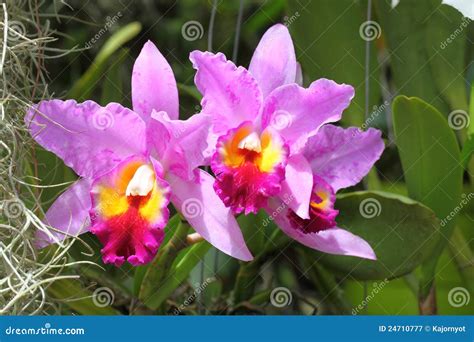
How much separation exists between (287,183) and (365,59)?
323 millimetres

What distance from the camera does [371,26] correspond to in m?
1.61

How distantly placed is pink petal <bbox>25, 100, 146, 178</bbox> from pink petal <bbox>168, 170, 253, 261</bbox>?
0.11m

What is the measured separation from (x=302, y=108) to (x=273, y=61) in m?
0.11

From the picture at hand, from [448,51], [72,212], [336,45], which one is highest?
[448,51]

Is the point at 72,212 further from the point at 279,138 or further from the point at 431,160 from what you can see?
the point at 431,160

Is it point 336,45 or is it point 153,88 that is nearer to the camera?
point 153,88

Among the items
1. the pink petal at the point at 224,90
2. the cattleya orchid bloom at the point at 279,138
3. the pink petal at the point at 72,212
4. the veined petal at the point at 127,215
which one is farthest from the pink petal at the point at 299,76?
the pink petal at the point at 72,212

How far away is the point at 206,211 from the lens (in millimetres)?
1512

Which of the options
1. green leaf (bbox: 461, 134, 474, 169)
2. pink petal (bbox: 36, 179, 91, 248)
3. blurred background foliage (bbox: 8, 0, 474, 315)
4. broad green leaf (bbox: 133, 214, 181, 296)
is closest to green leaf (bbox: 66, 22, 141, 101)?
blurred background foliage (bbox: 8, 0, 474, 315)

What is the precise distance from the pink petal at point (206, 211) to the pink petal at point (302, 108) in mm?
166

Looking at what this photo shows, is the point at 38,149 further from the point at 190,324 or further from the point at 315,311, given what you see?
the point at 315,311

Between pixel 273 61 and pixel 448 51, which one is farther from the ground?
pixel 448 51

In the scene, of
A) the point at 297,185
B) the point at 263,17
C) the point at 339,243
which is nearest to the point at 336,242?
the point at 339,243

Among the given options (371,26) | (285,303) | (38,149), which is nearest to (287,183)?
(285,303)
